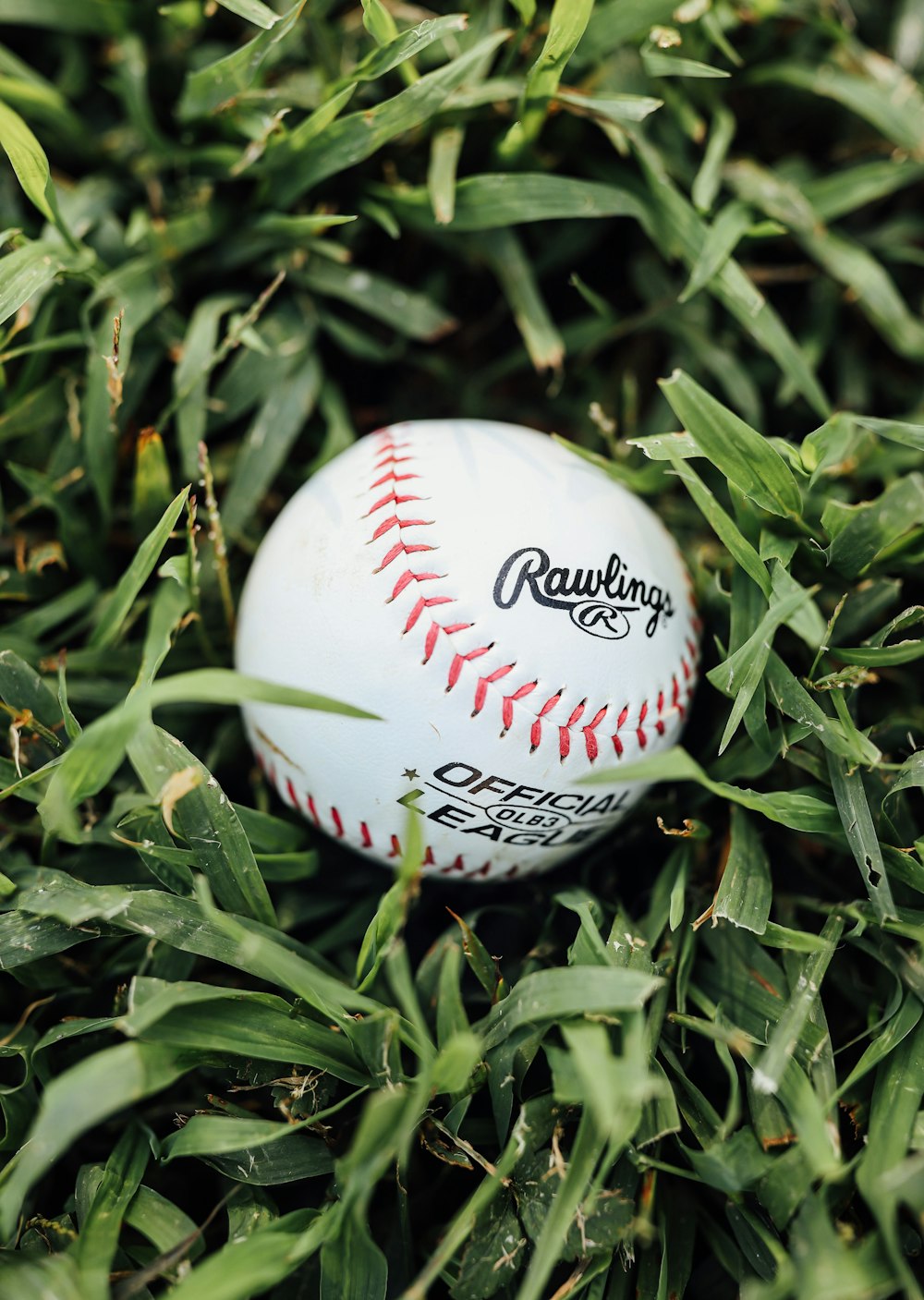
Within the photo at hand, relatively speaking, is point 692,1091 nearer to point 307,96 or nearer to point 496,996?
point 496,996

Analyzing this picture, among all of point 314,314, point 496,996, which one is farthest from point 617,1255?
point 314,314

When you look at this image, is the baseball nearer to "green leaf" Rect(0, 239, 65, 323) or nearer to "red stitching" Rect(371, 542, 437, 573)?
"red stitching" Rect(371, 542, 437, 573)

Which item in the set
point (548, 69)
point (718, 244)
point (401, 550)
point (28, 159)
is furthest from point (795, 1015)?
point (28, 159)

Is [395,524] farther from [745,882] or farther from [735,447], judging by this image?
[745,882]

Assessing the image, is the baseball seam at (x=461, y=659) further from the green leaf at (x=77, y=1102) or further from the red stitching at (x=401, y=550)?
the green leaf at (x=77, y=1102)

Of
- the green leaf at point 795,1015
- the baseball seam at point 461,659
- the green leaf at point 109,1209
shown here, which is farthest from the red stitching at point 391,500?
the green leaf at point 109,1209

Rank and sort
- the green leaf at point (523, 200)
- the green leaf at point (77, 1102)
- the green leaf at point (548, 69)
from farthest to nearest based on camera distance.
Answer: the green leaf at point (523, 200) < the green leaf at point (548, 69) < the green leaf at point (77, 1102)

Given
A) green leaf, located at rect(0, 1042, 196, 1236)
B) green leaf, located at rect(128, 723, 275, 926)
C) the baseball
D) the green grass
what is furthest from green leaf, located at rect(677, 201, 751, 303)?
green leaf, located at rect(0, 1042, 196, 1236)
